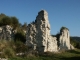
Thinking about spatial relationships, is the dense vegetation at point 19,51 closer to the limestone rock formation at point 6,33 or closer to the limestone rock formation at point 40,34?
the limestone rock formation at point 6,33

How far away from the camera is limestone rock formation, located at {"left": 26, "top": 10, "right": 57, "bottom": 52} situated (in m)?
39.4

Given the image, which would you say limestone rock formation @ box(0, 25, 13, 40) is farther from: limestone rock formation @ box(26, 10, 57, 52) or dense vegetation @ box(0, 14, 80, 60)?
limestone rock formation @ box(26, 10, 57, 52)

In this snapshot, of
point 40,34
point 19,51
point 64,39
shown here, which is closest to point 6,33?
point 19,51

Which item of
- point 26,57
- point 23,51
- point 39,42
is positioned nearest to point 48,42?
point 39,42

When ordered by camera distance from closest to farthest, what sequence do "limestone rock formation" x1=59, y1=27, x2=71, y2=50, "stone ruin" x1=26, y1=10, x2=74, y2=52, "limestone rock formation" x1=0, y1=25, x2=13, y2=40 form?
1. "stone ruin" x1=26, y1=10, x2=74, y2=52
2. "limestone rock formation" x1=0, y1=25, x2=13, y2=40
3. "limestone rock formation" x1=59, y1=27, x2=71, y2=50

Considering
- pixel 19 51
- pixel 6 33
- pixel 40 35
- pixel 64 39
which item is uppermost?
pixel 6 33

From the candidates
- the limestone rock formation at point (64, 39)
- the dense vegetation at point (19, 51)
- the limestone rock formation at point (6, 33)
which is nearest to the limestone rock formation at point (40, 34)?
the dense vegetation at point (19, 51)

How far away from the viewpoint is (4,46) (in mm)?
37375

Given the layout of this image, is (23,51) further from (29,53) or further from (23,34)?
(23,34)

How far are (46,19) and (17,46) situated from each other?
19.0 feet

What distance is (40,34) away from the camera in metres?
39.8

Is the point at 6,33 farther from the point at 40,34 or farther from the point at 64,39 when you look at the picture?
the point at 64,39

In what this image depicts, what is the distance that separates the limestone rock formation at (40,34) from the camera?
3941 centimetres

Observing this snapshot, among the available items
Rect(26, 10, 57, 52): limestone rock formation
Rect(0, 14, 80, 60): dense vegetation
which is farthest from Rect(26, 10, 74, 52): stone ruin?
Rect(0, 14, 80, 60): dense vegetation
